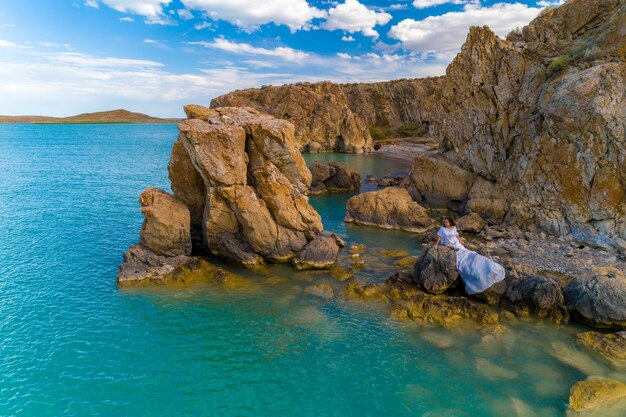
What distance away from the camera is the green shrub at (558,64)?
33.9 meters

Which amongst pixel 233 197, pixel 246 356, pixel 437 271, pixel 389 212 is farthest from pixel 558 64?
pixel 246 356

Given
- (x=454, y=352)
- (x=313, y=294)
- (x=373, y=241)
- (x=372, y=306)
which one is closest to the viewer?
(x=454, y=352)

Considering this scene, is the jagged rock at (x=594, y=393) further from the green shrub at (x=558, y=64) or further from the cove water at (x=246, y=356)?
the green shrub at (x=558, y=64)

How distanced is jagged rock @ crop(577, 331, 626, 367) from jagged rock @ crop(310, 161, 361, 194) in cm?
4099

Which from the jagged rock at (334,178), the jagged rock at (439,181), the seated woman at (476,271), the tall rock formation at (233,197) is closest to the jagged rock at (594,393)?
the seated woman at (476,271)

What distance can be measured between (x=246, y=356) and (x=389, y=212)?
23.9 meters

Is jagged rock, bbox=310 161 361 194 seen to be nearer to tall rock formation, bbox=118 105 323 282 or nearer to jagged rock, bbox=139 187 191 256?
tall rock formation, bbox=118 105 323 282

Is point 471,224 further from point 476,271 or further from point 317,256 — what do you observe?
point 317,256

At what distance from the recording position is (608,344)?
18.4m

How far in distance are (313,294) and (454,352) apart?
888 centimetres

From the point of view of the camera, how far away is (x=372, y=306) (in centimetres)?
2295

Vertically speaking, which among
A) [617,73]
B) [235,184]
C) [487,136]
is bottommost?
[235,184]

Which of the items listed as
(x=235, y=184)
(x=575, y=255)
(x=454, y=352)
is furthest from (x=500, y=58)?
(x=454, y=352)

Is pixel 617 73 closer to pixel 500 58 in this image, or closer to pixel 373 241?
pixel 500 58
